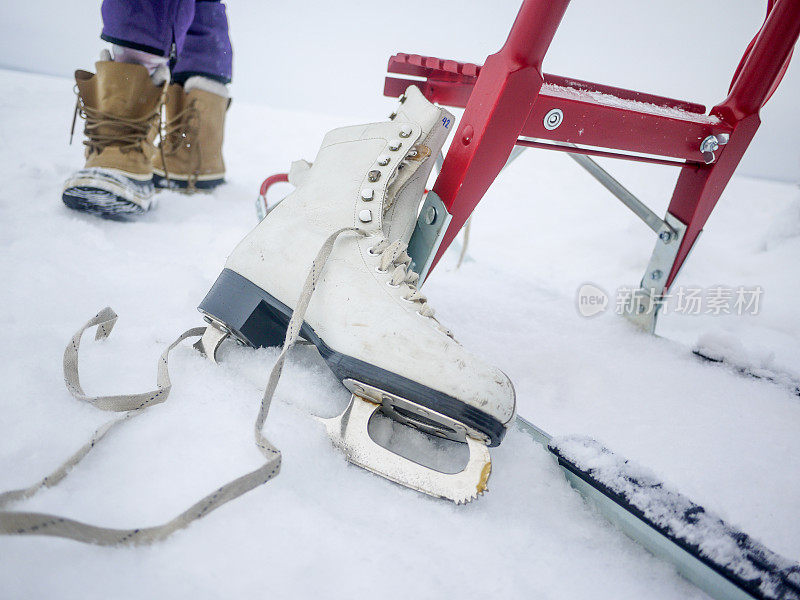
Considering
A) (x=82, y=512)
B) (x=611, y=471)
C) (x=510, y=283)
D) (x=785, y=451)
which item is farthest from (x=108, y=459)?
(x=510, y=283)

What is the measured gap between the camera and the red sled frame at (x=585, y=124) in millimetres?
610

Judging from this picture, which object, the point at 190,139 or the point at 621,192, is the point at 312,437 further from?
the point at 190,139

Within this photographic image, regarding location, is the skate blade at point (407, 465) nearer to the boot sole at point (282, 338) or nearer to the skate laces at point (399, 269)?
the boot sole at point (282, 338)

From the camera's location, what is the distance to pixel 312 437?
0.49m

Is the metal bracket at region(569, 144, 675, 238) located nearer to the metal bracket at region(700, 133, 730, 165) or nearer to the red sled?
the red sled

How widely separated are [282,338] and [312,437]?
18cm

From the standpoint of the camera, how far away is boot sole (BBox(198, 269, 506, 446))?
47 cm

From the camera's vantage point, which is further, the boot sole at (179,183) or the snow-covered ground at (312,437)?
the boot sole at (179,183)

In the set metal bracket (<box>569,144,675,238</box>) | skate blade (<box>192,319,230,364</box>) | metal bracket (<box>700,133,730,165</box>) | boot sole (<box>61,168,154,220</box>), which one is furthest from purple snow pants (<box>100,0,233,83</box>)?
metal bracket (<box>700,133,730,165</box>)

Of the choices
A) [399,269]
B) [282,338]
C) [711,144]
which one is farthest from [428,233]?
[711,144]

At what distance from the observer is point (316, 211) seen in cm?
63

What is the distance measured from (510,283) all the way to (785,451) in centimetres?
70

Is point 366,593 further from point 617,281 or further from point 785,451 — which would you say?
point 617,281

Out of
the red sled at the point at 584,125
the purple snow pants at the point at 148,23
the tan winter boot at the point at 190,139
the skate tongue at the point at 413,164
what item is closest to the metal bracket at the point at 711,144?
the red sled at the point at 584,125
